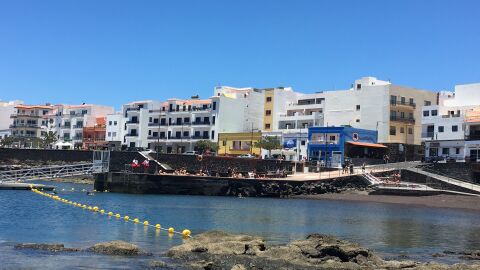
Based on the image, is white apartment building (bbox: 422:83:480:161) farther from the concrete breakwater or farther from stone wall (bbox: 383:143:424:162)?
the concrete breakwater

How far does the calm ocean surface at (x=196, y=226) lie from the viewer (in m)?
26.3

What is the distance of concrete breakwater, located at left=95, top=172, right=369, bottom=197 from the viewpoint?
73.9m

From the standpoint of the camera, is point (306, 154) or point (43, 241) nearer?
point (43, 241)

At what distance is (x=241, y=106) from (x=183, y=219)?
80829mm

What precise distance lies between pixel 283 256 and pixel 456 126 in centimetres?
7430

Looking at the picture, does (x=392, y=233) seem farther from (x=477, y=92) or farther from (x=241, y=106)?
(x=241, y=106)

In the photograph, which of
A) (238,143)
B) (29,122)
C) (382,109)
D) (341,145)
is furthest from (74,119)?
(382,109)

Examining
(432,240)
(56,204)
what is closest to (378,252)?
(432,240)

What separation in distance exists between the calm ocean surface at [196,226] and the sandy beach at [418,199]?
7.40 metres

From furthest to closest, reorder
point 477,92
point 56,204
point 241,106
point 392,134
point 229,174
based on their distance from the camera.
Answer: point 241,106 < point 392,134 < point 477,92 < point 229,174 < point 56,204

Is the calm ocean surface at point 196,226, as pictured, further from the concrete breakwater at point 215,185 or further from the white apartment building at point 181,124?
the white apartment building at point 181,124

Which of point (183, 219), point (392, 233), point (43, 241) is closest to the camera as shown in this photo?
point (43, 241)

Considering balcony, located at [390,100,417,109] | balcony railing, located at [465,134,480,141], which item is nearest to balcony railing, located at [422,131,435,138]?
balcony railing, located at [465,134,480,141]

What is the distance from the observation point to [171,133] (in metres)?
128
